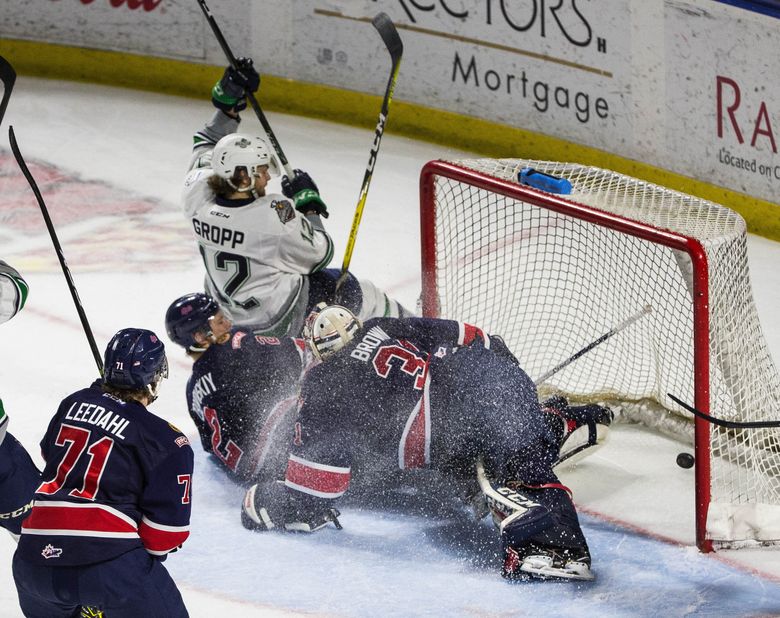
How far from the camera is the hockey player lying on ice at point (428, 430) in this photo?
3.54 metres

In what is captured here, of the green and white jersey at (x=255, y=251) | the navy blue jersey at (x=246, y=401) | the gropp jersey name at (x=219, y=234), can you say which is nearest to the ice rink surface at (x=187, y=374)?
the navy blue jersey at (x=246, y=401)

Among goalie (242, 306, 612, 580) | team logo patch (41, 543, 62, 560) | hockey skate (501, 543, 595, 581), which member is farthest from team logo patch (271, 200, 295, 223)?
team logo patch (41, 543, 62, 560)

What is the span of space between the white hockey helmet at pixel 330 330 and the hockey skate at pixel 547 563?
66 cm

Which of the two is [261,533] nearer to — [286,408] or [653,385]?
[286,408]

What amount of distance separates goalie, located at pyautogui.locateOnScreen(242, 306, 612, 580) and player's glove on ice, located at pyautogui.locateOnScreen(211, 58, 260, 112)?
51.3 inches

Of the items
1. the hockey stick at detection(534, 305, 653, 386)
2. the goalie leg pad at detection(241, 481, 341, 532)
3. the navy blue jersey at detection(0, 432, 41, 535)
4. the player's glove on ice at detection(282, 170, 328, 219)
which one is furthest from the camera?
the player's glove on ice at detection(282, 170, 328, 219)

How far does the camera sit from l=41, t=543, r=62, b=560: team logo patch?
2.79m

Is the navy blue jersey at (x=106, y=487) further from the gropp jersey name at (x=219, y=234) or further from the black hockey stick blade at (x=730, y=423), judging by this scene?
the gropp jersey name at (x=219, y=234)

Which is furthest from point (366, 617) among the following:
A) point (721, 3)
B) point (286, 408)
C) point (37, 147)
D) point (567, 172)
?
point (37, 147)

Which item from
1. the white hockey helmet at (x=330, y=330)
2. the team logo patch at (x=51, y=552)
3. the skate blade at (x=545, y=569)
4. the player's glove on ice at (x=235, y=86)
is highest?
the player's glove on ice at (x=235, y=86)

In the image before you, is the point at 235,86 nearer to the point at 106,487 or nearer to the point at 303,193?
the point at 303,193

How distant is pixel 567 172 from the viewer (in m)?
4.21

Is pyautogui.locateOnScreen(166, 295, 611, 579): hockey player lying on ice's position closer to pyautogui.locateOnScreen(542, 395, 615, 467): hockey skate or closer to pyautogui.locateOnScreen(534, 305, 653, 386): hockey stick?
pyautogui.locateOnScreen(542, 395, 615, 467): hockey skate

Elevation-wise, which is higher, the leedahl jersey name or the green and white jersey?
the leedahl jersey name
